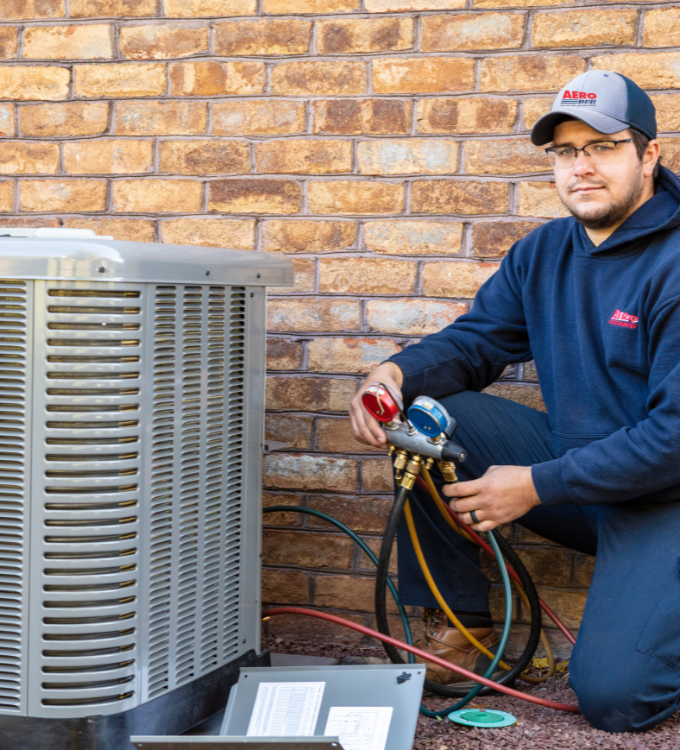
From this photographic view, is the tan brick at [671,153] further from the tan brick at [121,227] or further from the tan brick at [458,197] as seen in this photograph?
the tan brick at [121,227]

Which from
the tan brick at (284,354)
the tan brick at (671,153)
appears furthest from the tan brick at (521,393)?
the tan brick at (671,153)

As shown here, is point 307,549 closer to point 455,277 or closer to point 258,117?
point 455,277

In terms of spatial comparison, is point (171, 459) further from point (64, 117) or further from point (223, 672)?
point (64, 117)

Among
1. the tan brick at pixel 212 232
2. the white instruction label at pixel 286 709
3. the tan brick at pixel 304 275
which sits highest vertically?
the tan brick at pixel 212 232

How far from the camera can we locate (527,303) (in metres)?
1.77

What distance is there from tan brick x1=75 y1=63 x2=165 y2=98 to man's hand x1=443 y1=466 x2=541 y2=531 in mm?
1268

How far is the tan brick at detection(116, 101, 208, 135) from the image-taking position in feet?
6.57

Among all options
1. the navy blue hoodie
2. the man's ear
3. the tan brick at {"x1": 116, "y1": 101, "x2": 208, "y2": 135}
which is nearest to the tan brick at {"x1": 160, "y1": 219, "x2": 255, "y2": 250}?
the tan brick at {"x1": 116, "y1": 101, "x2": 208, "y2": 135}

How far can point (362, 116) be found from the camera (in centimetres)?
194

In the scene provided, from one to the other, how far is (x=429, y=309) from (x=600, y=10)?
30.8 inches

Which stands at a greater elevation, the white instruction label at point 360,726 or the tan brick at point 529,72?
the tan brick at point 529,72

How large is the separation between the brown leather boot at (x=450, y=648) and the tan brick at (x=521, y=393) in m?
0.54

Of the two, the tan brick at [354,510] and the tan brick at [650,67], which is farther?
the tan brick at [354,510]

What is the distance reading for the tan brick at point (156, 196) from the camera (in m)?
2.02
